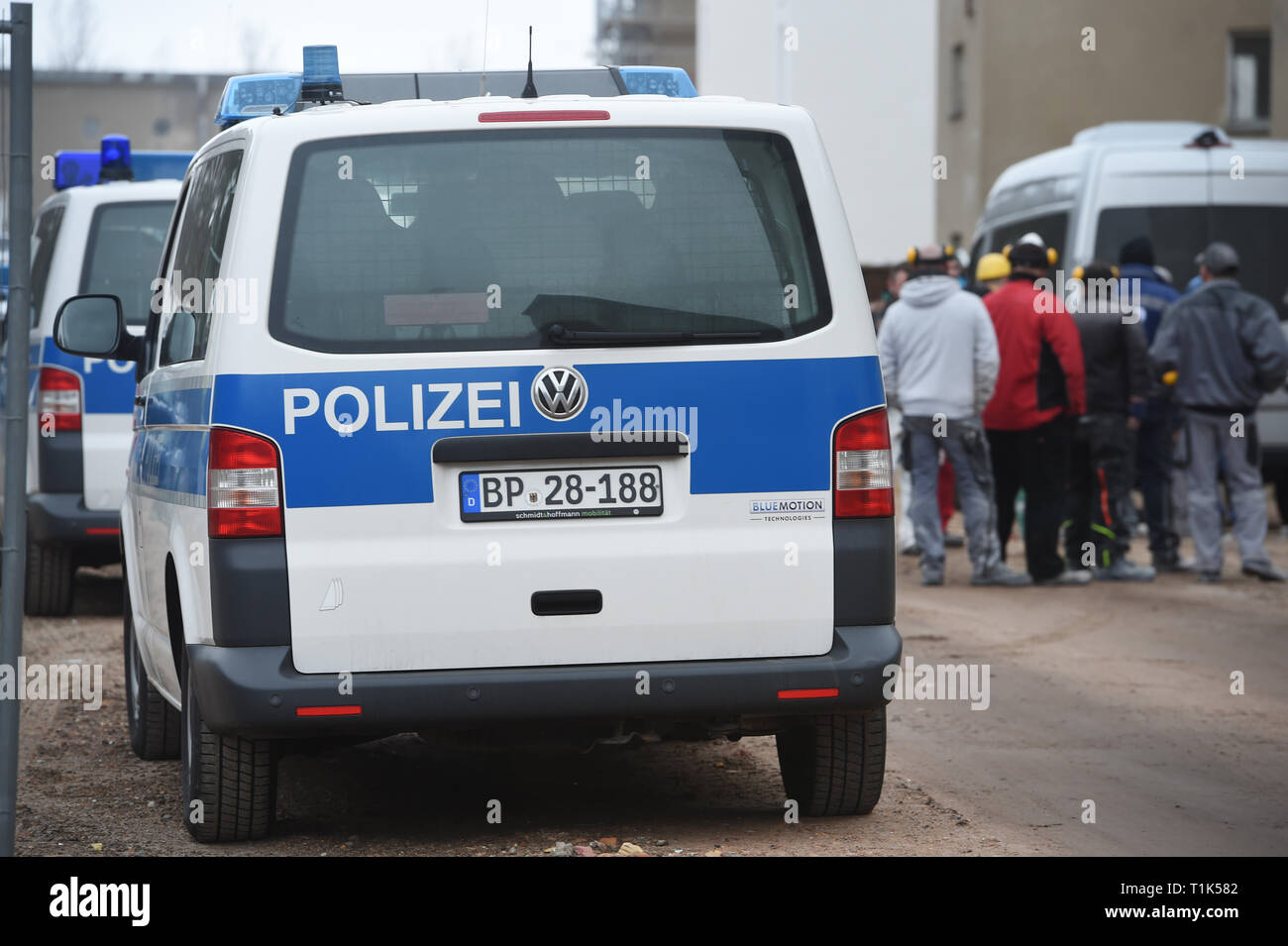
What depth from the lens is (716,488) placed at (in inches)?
205

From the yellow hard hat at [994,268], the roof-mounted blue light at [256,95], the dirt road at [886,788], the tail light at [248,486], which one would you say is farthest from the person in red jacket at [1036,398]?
the tail light at [248,486]

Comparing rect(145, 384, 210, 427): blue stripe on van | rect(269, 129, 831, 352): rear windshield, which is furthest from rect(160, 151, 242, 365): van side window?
rect(269, 129, 831, 352): rear windshield

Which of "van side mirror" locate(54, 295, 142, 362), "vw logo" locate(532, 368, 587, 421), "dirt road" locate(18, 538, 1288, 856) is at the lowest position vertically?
"dirt road" locate(18, 538, 1288, 856)

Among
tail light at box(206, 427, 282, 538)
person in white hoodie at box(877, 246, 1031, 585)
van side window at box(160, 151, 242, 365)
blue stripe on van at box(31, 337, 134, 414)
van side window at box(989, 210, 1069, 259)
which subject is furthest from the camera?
van side window at box(989, 210, 1069, 259)

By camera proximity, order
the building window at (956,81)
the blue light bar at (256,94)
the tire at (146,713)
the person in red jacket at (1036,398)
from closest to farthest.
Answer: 1. the blue light bar at (256,94)
2. the tire at (146,713)
3. the person in red jacket at (1036,398)
4. the building window at (956,81)

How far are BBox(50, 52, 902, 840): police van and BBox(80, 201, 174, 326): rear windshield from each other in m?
5.33

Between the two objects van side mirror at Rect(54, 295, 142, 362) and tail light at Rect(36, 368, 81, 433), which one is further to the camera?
tail light at Rect(36, 368, 81, 433)

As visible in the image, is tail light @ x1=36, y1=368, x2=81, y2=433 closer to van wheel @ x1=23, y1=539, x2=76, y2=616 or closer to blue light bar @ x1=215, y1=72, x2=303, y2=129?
van wheel @ x1=23, y1=539, x2=76, y2=616

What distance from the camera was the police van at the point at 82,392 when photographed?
33.8 feet

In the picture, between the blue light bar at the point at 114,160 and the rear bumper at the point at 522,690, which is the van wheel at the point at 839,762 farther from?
the blue light bar at the point at 114,160

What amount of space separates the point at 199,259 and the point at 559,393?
136 centimetres

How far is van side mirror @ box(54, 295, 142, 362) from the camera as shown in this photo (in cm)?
643

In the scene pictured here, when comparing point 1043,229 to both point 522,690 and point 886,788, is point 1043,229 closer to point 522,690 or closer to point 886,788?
point 886,788
